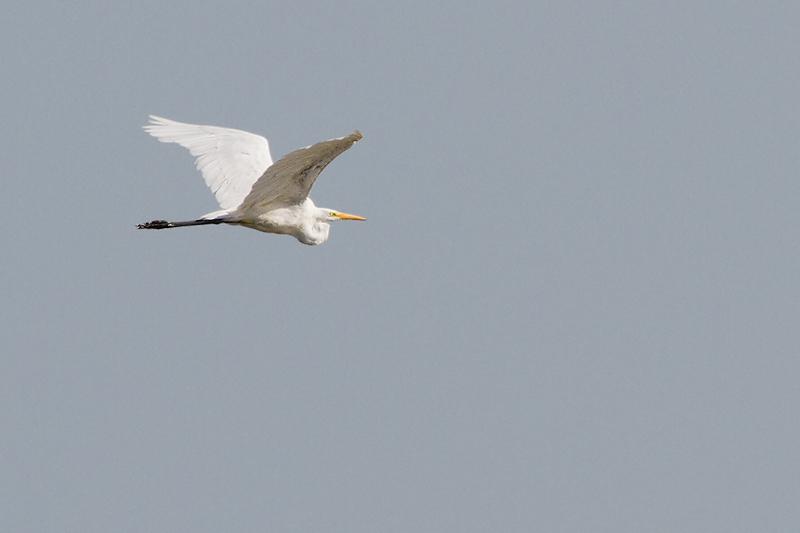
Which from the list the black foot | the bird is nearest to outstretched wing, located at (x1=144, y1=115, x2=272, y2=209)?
the bird

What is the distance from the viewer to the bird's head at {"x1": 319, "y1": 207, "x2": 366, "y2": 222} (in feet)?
62.6

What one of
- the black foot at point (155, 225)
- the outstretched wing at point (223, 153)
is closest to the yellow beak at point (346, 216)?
the outstretched wing at point (223, 153)

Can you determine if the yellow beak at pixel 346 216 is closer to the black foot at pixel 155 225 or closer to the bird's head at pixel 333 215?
the bird's head at pixel 333 215

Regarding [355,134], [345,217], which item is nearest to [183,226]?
[345,217]

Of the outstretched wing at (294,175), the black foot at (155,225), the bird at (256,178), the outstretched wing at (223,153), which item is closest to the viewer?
the outstretched wing at (294,175)

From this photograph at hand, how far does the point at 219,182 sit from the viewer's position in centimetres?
1941

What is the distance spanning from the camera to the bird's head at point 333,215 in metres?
19.1

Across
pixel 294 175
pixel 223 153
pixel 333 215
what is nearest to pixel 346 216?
pixel 333 215

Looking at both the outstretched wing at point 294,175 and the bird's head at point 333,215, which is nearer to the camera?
the outstretched wing at point 294,175

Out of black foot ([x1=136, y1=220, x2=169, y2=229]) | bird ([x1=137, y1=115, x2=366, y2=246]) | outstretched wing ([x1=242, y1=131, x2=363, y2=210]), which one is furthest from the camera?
black foot ([x1=136, y1=220, x2=169, y2=229])

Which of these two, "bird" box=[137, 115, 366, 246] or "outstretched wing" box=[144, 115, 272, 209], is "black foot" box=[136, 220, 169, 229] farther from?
"outstretched wing" box=[144, 115, 272, 209]

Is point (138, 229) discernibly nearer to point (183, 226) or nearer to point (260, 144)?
point (183, 226)

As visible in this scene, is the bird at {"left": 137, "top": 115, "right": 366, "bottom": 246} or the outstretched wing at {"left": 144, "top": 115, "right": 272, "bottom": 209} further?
the outstretched wing at {"left": 144, "top": 115, "right": 272, "bottom": 209}

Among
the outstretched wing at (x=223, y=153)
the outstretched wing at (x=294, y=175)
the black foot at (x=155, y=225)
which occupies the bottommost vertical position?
the black foot at (x=155, y=225)
